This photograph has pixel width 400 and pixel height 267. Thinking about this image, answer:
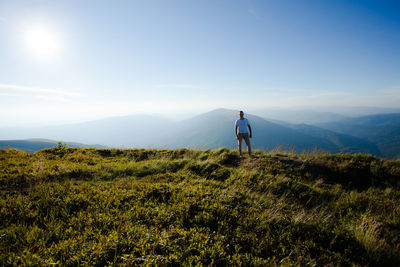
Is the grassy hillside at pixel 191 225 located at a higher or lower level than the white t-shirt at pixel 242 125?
lower

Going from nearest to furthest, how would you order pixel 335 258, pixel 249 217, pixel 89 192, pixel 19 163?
1. pixel 335 258
2. pixel 249 217
3. pixel 89 192
4. pixel 19 163

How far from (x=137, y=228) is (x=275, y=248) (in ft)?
10.3

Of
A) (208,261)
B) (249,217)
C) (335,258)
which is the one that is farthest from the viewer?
(249,217)

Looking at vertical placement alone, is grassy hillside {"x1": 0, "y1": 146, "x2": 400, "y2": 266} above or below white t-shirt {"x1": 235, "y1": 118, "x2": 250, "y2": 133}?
below

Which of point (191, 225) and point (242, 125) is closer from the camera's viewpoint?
point (191, 225)

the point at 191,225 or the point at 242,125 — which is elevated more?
the point at 242,125

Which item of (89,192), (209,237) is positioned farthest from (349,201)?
(89,192)

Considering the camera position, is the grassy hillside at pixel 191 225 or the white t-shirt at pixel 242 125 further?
the white t-shirt at pixel 242 125

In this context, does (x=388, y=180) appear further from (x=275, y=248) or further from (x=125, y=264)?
(x=125, y=264)

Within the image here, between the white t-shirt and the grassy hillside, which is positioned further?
the white t-shirt

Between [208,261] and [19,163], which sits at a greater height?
[19,163]

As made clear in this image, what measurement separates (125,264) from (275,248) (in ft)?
10.1

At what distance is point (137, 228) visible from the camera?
144 inches

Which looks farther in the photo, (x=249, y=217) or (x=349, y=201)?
(x=349, y=201)
